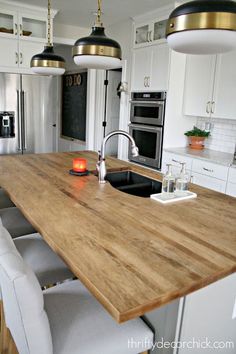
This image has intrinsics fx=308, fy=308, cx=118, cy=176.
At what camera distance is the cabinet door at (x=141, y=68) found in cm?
405

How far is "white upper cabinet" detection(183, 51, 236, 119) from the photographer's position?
3.40 metres

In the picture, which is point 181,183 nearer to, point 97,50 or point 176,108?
point 97,50

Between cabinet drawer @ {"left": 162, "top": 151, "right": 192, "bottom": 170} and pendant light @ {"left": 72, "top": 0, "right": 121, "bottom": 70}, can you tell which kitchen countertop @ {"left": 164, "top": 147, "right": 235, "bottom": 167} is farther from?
pendant light @ {"left": 72, "top": 0, "right": 121, "bottom": 70}

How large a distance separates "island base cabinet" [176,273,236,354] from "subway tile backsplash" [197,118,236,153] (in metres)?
2.82

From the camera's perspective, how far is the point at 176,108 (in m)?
3.92

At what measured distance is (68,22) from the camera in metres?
4.67

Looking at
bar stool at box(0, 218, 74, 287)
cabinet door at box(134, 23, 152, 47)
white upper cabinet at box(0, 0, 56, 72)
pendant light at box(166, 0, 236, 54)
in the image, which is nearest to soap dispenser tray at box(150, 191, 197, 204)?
bar stool at box(0, 218, 74, 287)

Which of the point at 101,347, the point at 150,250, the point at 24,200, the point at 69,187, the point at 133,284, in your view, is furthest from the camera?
the point at 69,187

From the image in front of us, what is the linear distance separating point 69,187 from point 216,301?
1198 millimetres

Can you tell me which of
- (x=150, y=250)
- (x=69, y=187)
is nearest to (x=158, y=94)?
(x=69, y=187)

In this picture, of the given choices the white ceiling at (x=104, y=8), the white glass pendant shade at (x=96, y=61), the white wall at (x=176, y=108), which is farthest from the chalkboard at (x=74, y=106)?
the white glass pendant shade at (x=96, y=61)

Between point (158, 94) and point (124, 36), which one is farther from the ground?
point (124, 36)

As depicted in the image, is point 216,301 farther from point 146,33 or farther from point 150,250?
point 146,33

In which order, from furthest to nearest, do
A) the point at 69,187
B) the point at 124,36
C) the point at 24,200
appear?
the point at 124,36 < the point at 69,187 < the point at 24,200
